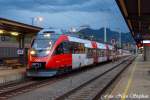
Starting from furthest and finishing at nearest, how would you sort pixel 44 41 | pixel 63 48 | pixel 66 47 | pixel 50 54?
1. pixel 66 47
2. pixel 63 48
3. pixel 44 41
4. pixel 50 54

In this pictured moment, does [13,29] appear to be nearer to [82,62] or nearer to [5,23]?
[5,23]

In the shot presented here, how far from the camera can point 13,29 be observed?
2931 cm

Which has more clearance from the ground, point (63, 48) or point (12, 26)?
point (12, 26)

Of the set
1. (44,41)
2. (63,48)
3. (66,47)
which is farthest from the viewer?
(66,47)

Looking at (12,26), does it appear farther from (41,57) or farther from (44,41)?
(41,57)

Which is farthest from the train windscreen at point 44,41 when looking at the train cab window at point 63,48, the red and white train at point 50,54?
the train cab window at point 63,48

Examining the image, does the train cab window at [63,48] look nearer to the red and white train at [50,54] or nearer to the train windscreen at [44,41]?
the red and white train at [50,54]

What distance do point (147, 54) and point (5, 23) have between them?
157 feet

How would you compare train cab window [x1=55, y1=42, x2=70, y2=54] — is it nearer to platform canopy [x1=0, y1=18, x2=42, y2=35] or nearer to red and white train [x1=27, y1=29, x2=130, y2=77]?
red and white train [x1=27, y1=29, x2=130, y2=77]

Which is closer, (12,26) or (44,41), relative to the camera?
(44,41)

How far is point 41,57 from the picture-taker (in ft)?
84.5

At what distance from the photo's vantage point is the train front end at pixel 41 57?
83.9 feet

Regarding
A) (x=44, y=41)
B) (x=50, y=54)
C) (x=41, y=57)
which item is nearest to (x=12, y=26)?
(x=44, y=41)

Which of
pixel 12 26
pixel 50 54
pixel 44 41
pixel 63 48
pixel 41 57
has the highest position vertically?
pixel 12 26
